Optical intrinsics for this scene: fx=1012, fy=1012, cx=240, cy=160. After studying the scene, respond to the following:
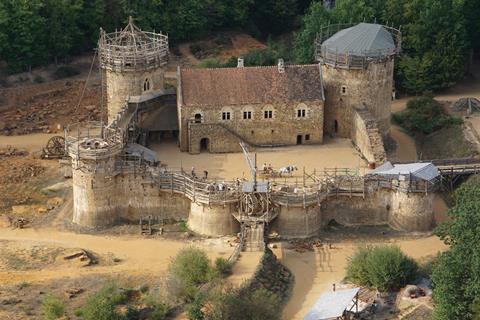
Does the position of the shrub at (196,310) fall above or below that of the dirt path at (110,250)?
below

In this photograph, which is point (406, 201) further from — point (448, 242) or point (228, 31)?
point (228, 31)

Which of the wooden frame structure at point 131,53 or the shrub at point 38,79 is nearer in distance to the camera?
the wooden frame structure at point 131,53

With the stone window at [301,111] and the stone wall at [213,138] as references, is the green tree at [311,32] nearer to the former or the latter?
the stone window at [301,111]

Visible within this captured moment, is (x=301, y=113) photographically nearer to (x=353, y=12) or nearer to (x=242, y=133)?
(x=242, y=133)

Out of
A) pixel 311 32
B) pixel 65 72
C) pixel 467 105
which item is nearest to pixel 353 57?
pixel 311 32

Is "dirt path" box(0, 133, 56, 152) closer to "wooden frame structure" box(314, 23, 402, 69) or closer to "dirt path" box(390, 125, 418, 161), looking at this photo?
"wooden frame structure" box(314, 23, 402, 69)

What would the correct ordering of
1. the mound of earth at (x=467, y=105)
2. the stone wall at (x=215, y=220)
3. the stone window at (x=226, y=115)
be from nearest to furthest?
the stone wall at (x=215, y=220) < the stone window at (x=226, y=115) < the mound of earth at (x=467, y=105)

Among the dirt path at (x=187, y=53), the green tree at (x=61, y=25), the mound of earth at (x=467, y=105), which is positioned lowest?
the mound of earth at (x=467, y=105)

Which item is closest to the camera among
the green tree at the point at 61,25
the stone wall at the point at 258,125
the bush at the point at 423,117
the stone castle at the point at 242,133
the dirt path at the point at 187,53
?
the stone castle at the point at 242,133

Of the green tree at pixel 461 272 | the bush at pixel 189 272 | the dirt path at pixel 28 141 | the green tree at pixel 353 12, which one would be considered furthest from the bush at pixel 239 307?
the green tree at pixel 353 12
